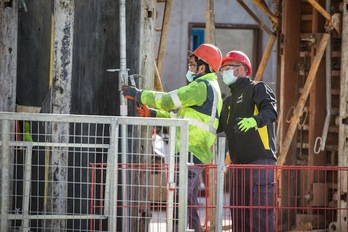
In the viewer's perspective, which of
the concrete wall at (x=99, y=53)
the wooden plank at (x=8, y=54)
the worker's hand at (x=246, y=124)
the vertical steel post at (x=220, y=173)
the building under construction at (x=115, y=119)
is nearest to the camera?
the vertical steel post at (x=220, y=173)

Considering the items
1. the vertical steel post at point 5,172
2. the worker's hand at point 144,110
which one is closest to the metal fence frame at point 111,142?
the vertical steel post at point 5,172

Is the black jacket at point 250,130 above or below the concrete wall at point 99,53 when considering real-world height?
below

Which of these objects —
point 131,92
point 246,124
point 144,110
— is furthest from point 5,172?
point 246,124

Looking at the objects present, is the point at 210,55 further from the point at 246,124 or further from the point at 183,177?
the point at 183,177

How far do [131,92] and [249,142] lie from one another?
1.35m

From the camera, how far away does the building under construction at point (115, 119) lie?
Answer: 35.0 ft

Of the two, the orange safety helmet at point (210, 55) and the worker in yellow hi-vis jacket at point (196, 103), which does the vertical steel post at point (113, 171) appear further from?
the orange safety helmet at point (210, 55)

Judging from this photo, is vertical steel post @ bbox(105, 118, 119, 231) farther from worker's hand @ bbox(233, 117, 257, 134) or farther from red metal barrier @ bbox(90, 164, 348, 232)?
worker's hand @ bbox(233, 117, 257, 134)

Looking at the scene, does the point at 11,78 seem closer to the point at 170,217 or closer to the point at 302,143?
the point at 170,217

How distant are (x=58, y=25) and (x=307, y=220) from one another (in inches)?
209

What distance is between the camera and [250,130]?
1203 centimetres

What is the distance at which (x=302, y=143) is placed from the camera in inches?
645

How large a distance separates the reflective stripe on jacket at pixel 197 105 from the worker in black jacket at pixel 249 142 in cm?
28

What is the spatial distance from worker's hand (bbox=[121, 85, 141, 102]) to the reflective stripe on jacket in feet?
0.22
